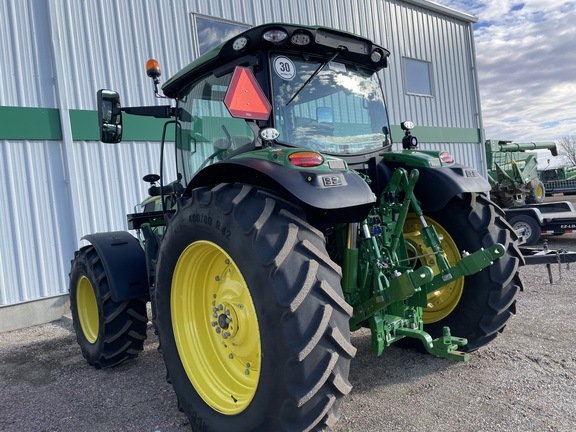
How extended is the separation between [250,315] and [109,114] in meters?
2.02

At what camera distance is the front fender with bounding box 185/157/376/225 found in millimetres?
2279

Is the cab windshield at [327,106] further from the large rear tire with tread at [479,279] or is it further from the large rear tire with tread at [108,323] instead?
the large rear tire with tread at [108,323]

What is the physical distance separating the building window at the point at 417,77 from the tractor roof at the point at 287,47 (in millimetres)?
8259

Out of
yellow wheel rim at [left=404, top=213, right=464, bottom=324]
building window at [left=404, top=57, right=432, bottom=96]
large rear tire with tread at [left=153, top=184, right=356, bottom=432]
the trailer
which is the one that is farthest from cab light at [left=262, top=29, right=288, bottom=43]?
building window at [left=404, top=57, right=432, bottom=96]

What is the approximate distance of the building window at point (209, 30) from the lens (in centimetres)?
785

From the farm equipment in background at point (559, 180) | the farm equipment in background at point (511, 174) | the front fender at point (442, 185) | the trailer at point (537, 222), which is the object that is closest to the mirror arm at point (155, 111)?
the front fender at point (442, 185)

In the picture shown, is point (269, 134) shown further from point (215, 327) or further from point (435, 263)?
point (435, 263)

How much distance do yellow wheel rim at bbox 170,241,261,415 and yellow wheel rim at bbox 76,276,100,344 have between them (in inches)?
73.1

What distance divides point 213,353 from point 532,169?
62.8 feet

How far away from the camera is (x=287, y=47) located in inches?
118

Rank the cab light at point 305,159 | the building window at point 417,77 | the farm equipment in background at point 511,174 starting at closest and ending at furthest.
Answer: the cab light at point 305,159
the building window at point 417,77
the farm equipment in background at point 511,174

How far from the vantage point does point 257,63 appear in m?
2.98

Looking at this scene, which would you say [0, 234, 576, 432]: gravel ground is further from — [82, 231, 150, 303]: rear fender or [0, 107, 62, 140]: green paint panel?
[0, 107, 62, 140]: green paint panel

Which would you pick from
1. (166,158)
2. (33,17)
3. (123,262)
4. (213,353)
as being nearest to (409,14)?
(166,158)
